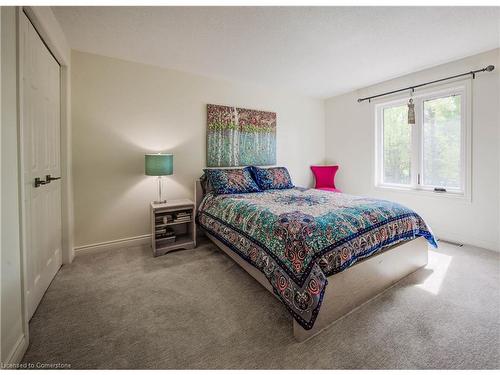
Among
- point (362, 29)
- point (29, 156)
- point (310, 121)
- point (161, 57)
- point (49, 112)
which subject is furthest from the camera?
point (310, 121)

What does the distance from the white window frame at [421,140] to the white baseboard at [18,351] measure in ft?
14.6

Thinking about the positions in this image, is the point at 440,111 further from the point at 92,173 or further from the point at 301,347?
the point at 92,173

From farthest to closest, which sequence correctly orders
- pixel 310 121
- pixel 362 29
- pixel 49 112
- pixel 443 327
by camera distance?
pixel 310 121, pixel 362 29, pixel 49 112, pixel 443 327

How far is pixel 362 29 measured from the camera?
2205mm

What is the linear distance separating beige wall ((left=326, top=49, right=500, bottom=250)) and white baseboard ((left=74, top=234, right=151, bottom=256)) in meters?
3.72

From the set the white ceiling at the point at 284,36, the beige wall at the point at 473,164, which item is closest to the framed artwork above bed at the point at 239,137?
the white ceiling at the point at 284,36

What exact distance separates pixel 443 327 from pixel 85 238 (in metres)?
3.46

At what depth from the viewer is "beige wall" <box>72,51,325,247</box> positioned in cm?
265

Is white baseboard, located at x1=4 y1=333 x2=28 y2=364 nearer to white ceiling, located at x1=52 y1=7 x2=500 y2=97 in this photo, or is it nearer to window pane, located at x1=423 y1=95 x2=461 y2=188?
white ceiling, located at x1=52 y1=7 x2=500 y2=97

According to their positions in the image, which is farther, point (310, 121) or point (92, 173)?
point (310, 121)

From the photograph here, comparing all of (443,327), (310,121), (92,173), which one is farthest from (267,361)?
(310,121)

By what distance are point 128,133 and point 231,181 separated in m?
1.45

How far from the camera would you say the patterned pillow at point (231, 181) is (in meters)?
2.98

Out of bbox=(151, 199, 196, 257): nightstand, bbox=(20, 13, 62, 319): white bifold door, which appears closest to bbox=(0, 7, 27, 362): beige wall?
bbox=(20, 13, 62, 319): white bifold door
